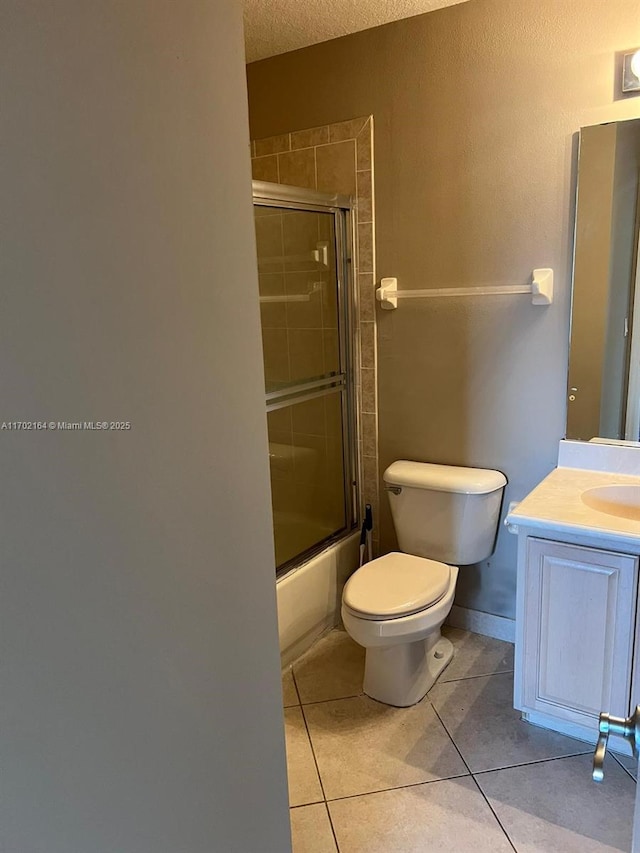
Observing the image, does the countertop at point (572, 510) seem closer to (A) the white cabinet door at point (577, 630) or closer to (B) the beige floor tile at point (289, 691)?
(A) the white cabinet door at point (577, 630)

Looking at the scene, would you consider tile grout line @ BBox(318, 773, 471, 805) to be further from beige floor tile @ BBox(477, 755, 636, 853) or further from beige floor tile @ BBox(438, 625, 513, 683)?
beige floor tile @ BBox(438, 625, 513, 683)

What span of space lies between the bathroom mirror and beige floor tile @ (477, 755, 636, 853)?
1.09 meters

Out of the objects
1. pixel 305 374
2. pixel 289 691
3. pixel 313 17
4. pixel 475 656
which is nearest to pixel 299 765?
pixel 289 691

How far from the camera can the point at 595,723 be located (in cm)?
185

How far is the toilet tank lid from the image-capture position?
2344 mm

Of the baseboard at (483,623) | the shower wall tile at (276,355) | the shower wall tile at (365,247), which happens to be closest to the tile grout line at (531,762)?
the baseboard at (483,623)

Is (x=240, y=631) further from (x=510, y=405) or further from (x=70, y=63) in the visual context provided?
(x=510, y=405)

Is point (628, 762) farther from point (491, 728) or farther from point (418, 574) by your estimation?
point (418, 574)

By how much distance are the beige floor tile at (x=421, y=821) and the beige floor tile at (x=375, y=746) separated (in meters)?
0.04

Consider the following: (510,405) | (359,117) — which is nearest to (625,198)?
(510,405)

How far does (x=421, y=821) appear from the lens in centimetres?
174

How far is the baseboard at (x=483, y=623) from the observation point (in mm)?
2578

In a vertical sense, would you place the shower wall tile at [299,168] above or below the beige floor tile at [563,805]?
above

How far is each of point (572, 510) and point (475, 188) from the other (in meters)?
1.22
